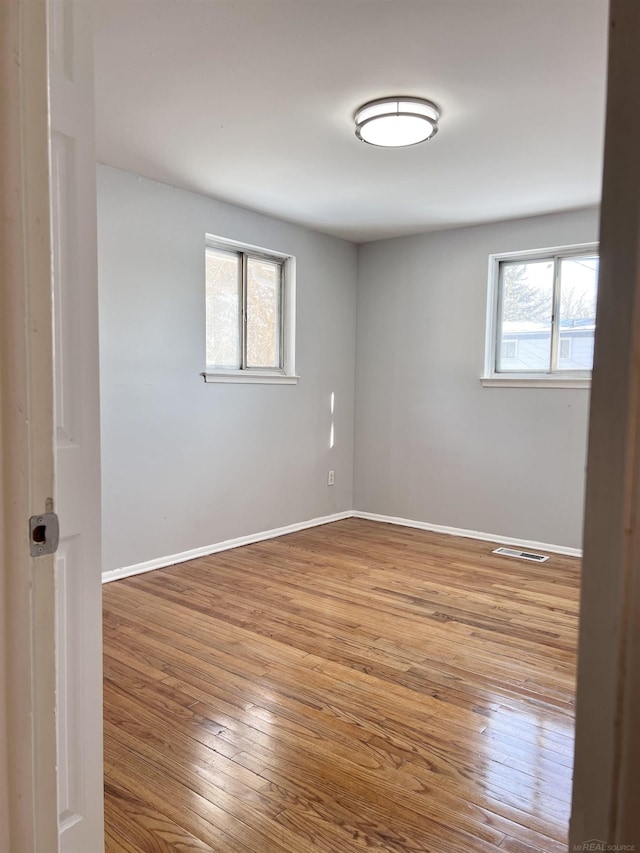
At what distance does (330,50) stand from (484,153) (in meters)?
1.23

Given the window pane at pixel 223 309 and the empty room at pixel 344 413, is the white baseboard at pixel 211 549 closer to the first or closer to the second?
the empty room at pixel 344 413

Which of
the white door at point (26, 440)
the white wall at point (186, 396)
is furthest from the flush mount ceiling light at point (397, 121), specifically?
the white door at point (26, 440)

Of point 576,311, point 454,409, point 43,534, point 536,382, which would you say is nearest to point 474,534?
point 454,409

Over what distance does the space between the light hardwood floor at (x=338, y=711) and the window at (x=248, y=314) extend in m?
1.50

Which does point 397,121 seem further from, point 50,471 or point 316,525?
point 316,525

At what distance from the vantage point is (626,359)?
1.42 ft

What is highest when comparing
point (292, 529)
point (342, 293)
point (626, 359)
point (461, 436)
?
point (342, 293)

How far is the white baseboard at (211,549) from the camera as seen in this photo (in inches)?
137

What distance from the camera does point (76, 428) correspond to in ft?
3.90

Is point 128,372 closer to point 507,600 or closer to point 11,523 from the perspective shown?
point 507,600

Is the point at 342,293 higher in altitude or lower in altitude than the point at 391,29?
lower

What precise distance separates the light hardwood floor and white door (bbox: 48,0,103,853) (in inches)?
14.2

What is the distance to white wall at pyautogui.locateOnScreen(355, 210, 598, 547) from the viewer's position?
13.6ft

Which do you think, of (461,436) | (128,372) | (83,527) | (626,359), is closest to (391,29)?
(83,527)
